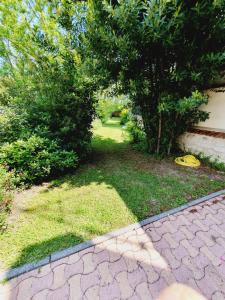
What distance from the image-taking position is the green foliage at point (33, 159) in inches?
135

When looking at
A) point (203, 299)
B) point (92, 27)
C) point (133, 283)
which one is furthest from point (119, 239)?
point (92, 27)

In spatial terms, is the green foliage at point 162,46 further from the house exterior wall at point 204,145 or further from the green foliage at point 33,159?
the green foliage at point 33,159

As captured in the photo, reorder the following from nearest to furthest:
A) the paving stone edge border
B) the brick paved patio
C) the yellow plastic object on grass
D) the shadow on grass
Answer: the brick paved patio → the paving stone edge border → the shadow on grass → the yellow plastic object on grass

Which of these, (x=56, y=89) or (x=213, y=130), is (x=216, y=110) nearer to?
(x=213, y=130)

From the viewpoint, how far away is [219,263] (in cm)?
189

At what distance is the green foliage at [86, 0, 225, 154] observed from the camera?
3.28 m

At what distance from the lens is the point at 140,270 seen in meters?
1.80

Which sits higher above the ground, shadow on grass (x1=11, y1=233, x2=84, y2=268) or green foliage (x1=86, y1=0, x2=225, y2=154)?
green foliage (x1=86, y1=0, x2=225, y2=154)

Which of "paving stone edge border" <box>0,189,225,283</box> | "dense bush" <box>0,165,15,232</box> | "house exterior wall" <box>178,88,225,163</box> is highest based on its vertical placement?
"house exterior wall" <box>178,88,225,163</box>

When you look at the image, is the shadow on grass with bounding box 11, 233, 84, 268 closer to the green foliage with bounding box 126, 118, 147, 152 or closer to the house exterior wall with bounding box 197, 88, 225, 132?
the house exterior wall with bounding box 197, 88, 225, 132

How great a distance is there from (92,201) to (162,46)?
3942mm

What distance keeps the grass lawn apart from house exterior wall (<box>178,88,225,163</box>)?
24.3 inches

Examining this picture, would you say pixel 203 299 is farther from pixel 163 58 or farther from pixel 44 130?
pixel 163 58

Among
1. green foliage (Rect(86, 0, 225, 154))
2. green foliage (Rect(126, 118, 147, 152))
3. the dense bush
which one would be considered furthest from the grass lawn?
green foliage (Rect(126, 118, 147, 152))
